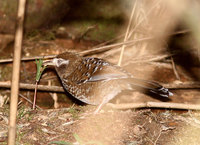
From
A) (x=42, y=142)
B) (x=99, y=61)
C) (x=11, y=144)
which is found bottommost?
(x=42, y=142)

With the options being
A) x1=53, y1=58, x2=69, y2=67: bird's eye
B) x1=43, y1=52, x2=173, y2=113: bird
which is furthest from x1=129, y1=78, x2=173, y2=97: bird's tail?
x1=53, y1=58, x2=69, y2=67: bird's eye

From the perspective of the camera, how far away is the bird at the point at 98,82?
382 centimetres

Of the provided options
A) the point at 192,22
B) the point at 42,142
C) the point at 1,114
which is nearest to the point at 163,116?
the point at 42,142

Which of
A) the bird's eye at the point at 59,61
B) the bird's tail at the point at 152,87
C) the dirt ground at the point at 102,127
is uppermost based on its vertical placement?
the bird's eye at the point at 59,61

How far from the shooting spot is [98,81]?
3.98m

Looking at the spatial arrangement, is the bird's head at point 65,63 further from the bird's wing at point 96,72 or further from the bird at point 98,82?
the bird's wing at point 96,72

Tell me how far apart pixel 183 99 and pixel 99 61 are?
7.04 ft

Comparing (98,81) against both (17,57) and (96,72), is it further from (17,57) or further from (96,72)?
(17,57)

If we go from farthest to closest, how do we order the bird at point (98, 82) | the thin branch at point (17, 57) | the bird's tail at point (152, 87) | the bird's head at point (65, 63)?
1. the bird's head at point (65, 63)
2. the bird at point (98, 82)
3. the bird's tail at point (152, 87)
4. the thin branch at point (17, 57)

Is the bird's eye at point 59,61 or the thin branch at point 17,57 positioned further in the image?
the bird's eye at point 59,61

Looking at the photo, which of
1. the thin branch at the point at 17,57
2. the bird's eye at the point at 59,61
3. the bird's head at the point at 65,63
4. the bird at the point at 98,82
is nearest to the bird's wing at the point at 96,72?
the bird at the point at 98,82

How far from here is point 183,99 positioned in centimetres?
522

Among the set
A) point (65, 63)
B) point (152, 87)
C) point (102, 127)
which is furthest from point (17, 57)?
point (65, 63)

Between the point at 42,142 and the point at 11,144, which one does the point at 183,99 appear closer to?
the point at 42,142
